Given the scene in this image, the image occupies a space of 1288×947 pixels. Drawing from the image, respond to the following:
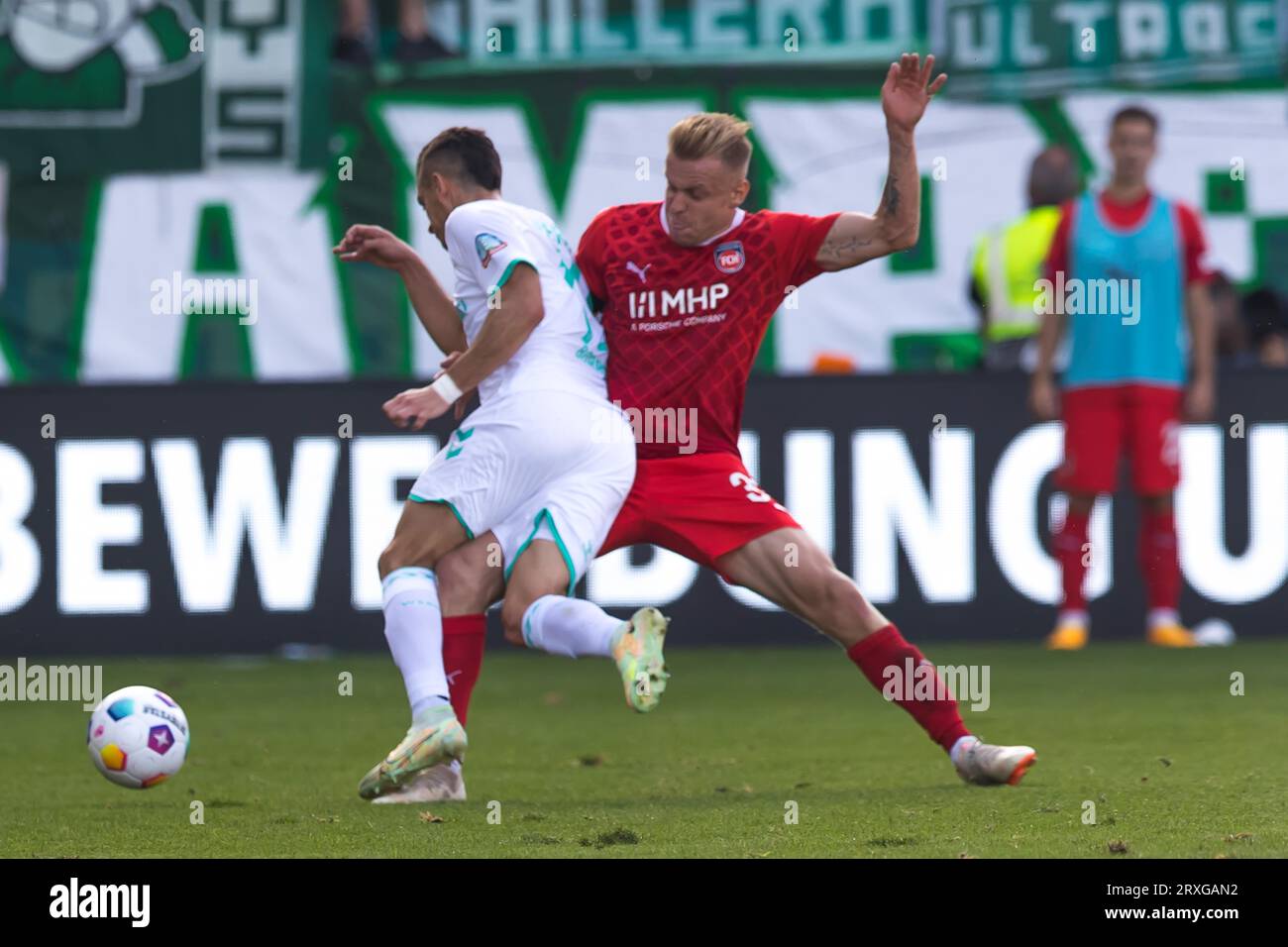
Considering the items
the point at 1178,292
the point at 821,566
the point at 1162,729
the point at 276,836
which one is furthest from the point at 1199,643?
the point at 276,836

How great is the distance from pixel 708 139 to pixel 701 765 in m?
1.99

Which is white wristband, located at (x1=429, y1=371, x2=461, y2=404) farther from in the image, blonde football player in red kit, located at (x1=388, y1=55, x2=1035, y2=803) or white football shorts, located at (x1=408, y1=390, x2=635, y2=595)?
blonde football player in red kit, located at (x1=388, y1=55, x2=1035, y2=803)

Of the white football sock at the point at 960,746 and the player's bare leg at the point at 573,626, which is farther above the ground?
the player's bare leg at the point at 573,626

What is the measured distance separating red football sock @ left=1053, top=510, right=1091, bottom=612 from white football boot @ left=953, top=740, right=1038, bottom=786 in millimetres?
4160

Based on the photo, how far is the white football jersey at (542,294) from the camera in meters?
6.26

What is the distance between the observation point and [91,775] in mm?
7250

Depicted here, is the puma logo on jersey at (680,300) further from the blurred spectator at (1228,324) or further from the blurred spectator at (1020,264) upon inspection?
the blurred spectator at (1228,324)

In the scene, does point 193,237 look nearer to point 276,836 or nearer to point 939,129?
point 939,129

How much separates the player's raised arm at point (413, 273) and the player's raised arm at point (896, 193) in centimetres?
104

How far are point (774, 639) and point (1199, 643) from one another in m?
1.93

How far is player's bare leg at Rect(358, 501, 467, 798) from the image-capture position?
5.97 m

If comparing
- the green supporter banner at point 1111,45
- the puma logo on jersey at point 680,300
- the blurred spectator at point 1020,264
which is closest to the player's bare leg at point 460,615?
the puma logo on jersey at point 680,300

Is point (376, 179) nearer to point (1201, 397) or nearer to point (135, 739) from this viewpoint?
point (1201, 397)

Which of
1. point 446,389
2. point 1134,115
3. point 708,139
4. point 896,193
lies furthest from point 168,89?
point 896,193
